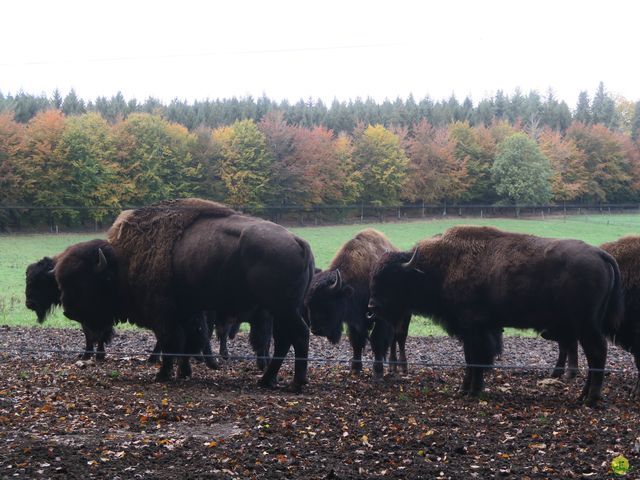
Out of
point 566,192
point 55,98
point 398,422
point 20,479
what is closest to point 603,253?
point 398,422

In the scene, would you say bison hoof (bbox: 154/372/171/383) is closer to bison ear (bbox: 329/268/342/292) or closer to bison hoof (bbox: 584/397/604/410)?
bison ear (bbox: 329/268/342/292)

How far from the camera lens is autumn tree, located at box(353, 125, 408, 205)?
40656 mm

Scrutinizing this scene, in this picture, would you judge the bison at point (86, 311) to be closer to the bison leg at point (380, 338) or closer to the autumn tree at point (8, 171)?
the bison leg at point (380, 338)

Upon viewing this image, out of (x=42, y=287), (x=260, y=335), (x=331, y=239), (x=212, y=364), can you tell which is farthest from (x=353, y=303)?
(x=331, y=239)

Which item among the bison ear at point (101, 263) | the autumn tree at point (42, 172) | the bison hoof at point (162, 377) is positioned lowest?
the bison hoof at point (162, 377)

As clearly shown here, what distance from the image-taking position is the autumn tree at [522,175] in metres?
39.2

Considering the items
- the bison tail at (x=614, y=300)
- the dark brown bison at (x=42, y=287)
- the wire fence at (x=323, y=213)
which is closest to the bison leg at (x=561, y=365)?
the bison tail at (x=614, y=300)

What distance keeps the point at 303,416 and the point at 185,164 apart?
2636cm

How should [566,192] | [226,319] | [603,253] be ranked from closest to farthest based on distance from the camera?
[603,253], [226,319], [566,192]

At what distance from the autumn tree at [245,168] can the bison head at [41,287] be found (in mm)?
16646

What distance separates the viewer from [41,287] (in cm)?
1539

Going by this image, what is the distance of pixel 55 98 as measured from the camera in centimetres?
7650

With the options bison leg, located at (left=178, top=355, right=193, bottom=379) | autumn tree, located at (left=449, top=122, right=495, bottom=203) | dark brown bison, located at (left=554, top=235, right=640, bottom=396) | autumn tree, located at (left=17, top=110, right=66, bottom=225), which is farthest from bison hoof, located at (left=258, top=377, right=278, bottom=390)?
autumn tree, located at (left=449, top=122, right=495, bottom=203)

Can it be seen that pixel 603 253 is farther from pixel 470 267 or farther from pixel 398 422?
pixel 398 422
